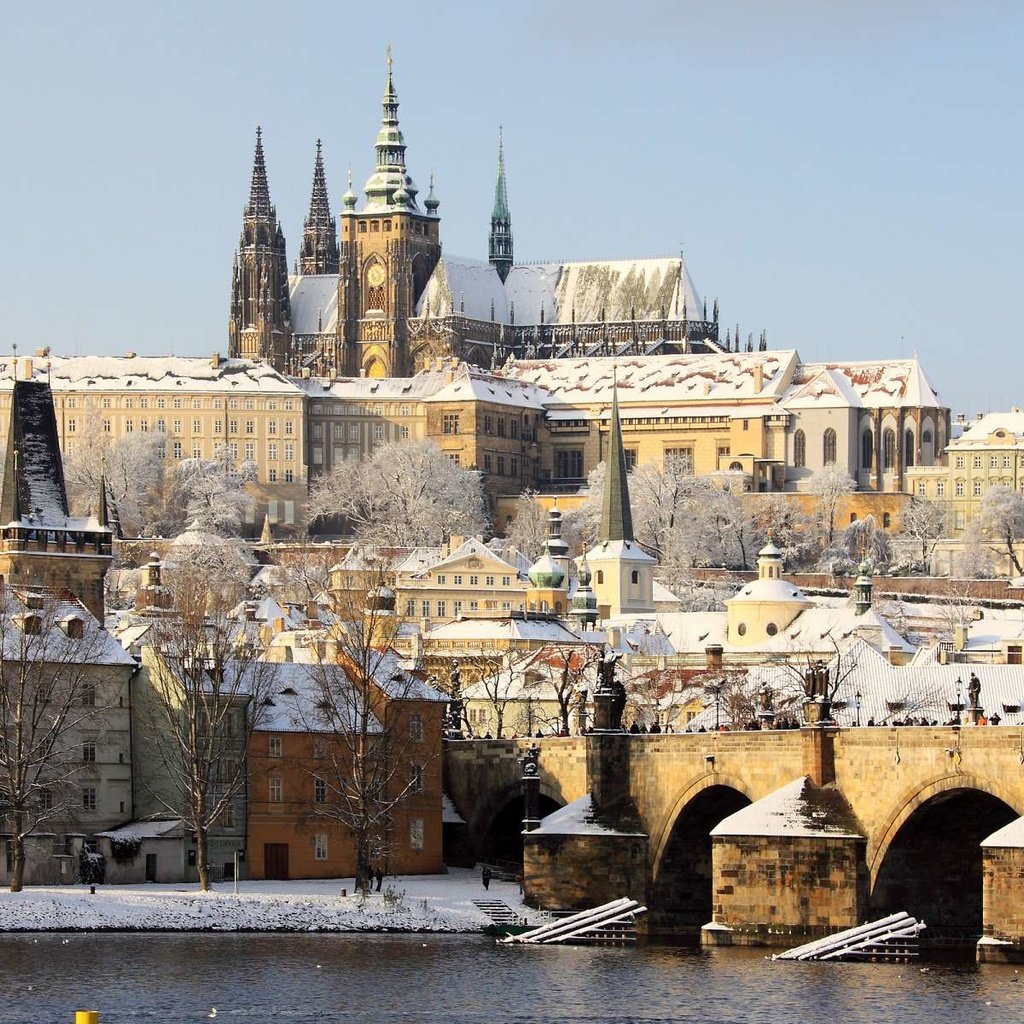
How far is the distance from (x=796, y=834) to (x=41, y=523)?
3302 cm

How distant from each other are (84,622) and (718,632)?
69913 mm

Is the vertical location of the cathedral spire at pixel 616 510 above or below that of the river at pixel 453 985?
above

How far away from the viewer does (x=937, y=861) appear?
7356 centimetres

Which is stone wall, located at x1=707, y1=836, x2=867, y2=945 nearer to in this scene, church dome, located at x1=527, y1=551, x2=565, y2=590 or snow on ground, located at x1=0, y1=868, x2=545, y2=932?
snow on ground, located at x1=0, y1=868, x2=545, y2=932

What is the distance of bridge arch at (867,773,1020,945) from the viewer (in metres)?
72.2

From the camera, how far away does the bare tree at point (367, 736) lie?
276 ft

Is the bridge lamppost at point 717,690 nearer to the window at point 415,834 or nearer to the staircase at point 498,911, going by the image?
the window at point 415,834

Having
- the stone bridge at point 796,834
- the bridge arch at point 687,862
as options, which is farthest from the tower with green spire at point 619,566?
the bridge arch at point 687,862

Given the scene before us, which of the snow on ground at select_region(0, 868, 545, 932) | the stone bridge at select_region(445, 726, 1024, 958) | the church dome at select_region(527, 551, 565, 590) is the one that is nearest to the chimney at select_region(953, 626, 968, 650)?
the church dome at select_region(527, 551, 565, 590)

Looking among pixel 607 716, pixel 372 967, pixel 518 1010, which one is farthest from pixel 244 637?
pixel 518 1010

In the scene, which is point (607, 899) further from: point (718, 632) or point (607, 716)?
point (718, 632)

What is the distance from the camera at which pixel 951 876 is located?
73688 mm

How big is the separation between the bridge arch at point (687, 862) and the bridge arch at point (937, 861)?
22.7 ft

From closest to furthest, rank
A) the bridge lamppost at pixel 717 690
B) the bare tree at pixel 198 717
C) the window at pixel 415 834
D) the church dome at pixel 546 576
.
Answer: the bare tree at pixel 198 717 < the window at pixel 415 834 < the bridge lamppost at pixel 717 690 < the church dome at pixel 546 576
